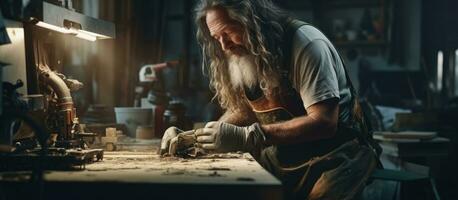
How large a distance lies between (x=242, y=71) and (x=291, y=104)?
1.36ft

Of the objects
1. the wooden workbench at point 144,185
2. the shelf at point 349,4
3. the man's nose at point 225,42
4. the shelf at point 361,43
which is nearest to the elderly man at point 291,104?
the man's nose at point 225,42

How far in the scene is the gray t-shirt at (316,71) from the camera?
2.80 metres

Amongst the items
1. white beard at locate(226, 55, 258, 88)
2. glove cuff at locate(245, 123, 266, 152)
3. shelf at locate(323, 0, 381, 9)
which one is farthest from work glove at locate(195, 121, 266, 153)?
shelf at locate(323, 0, 381, 9)

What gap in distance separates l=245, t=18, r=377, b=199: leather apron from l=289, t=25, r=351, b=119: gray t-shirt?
144 millimetres

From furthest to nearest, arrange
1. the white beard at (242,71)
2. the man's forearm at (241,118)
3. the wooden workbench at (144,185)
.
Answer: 1. the man's forearm at (241,118)
2. the white beard at (242,71)
3. the wooden workbench at (144,185)

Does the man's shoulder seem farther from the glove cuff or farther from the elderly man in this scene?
the glove cuff

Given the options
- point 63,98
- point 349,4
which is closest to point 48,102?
point 63,98

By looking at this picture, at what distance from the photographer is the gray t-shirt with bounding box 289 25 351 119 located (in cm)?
280

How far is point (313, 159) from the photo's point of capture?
308 centimetres

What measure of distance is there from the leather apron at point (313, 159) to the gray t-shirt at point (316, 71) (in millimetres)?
144

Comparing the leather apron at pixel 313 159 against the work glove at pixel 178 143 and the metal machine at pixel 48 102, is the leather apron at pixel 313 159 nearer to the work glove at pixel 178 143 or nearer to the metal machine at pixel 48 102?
the work glove at pixel 178 143

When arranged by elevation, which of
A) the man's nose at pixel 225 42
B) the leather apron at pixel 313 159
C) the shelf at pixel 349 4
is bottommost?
the leather apron at pixel 313 159

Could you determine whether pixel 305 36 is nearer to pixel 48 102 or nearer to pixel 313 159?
pixel 313 159

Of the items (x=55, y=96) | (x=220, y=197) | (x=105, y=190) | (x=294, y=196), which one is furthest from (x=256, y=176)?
(x=55, y=96)
